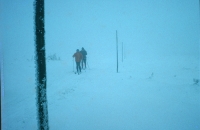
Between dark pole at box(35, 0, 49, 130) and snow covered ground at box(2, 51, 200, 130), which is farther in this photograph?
snow covered ground at box(2, 51, 200, 130)

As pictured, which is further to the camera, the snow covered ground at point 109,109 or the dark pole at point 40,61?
the snow covered ground at point 109,109

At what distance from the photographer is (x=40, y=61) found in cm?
259

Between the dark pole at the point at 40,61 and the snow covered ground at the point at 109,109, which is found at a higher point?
the dark pole at the point at 40,61

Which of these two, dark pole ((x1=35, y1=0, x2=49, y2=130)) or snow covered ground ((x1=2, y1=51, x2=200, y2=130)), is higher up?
dark pole ((x1=35, y1=0, x2=49, y2=130))

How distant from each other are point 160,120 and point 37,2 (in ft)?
16.6

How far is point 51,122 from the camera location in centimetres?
450

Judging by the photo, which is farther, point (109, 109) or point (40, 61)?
point (109, 109)

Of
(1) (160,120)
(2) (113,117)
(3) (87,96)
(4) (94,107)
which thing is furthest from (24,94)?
(1) (160,120)

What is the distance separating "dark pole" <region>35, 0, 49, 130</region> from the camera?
2.50 m

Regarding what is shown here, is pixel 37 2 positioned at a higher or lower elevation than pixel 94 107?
higher

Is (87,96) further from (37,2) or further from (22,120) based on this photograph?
(37,2)

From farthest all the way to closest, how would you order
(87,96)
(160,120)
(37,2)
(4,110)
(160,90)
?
(160,90) → (87,96) → (4,110) → (160,120) → (37,2)

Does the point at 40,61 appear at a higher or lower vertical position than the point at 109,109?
higher

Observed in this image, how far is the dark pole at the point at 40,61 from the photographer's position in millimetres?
2498
